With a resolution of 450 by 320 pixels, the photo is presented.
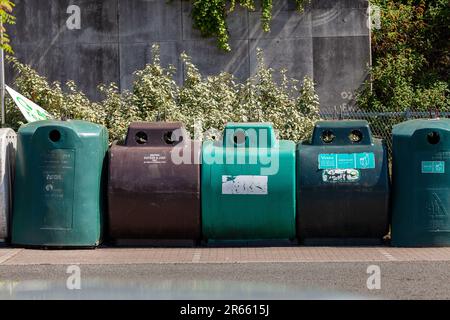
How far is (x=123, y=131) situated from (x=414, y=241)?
197 inches

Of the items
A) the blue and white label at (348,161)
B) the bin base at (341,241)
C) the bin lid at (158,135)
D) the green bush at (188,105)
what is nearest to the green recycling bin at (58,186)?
the bin lid at (158,135)

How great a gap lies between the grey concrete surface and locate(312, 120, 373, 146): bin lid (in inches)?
67.0

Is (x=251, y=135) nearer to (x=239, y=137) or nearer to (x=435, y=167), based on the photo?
(x=239, y=137)

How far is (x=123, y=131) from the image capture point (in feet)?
39.0

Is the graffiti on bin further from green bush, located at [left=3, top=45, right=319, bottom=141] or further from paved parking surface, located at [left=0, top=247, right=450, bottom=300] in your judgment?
green bush, located at [left=3, top=45, right=319, bottom=141]

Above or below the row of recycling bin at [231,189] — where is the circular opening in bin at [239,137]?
above

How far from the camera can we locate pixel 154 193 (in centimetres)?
882

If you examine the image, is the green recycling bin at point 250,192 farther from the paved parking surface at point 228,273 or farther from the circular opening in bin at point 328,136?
the circular opening in bin at point 328,136

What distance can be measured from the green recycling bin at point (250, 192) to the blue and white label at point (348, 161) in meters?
0.38

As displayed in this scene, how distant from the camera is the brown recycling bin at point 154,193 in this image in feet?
28.9

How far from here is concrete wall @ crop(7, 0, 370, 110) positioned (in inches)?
628

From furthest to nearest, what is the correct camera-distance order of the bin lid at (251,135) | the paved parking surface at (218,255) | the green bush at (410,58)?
the green bush at (410,58), the bin lid at (251,135), the paved parking surface at (218,255)

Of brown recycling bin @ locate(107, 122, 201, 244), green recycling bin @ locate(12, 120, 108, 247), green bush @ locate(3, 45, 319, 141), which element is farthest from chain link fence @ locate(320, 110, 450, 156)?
green recycling bin @ locate(12, 120, 108, 247)

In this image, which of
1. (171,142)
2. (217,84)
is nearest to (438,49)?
(217,84)
